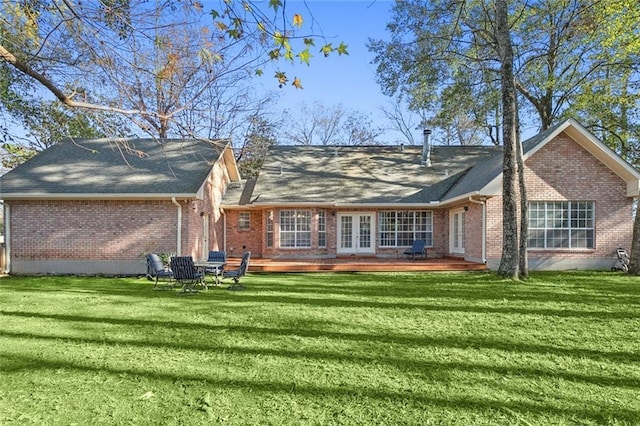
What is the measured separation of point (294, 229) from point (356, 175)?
14.5 feet

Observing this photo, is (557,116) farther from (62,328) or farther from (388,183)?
(62,328)

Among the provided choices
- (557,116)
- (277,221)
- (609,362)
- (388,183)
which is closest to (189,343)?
(609,362)

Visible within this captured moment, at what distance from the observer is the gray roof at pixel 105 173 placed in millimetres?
14852

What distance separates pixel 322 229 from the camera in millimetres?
18781

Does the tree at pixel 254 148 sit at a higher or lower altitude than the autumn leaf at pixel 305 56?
higher

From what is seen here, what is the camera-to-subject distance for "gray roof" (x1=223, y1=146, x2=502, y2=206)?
18438 mm

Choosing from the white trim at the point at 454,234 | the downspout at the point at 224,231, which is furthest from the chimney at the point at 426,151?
the downspout at the point at 224,231

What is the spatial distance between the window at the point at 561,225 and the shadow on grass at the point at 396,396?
42.4 ft

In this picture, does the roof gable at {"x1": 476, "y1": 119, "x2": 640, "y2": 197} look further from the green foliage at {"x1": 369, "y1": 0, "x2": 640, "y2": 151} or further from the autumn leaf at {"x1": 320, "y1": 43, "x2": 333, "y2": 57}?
the autumn leaf at {"x1": 320, "y1": 43, "x2": 333, "y2": 57}

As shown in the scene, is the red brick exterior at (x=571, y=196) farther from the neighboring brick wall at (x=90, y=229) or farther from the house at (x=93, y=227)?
the neighboring brick wall at (x=90, y=229)

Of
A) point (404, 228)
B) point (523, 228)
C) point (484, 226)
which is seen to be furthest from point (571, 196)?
point (404, 228)

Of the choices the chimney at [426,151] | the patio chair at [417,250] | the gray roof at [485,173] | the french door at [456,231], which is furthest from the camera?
the chimney at [426,151]

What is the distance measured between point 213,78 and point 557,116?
26.3m

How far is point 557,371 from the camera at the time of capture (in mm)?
5031
